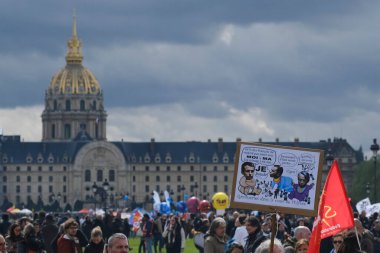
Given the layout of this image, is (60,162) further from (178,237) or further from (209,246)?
(209,246)

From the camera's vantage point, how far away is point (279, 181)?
1407cm

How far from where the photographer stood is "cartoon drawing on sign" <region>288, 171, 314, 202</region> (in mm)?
14078

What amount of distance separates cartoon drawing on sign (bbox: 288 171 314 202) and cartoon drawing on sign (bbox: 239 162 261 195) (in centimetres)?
34

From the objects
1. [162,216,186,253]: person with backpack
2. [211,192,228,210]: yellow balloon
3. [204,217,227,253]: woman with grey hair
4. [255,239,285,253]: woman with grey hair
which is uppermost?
[211,192,228,210]: yellow balloon

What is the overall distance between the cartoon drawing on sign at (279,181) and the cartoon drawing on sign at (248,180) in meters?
0.17

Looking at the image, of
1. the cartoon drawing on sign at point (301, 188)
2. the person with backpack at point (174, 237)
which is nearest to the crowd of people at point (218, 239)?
the cartoon drawing on sign at point (301, 188)

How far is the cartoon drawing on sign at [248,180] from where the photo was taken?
1420 cm

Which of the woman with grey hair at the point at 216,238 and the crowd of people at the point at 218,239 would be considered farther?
the woman with grey hair at the point at 216,238

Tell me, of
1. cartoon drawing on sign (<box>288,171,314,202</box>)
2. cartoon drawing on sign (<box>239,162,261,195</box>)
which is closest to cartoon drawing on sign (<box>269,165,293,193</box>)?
cartoon drawing on sign (<box>288,171,314,202</box>)

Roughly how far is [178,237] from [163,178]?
154 m

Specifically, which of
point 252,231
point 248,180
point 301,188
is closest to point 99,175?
point 252,231

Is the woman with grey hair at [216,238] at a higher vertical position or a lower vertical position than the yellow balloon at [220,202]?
lower

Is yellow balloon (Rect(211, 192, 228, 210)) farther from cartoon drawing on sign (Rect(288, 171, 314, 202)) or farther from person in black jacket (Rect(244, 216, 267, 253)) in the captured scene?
cartoon drawing on sign (Rect(288, 171, 314, 202))

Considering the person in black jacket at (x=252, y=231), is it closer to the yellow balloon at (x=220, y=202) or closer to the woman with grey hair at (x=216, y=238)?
the woman with grey hair at (x=216, y=238)
